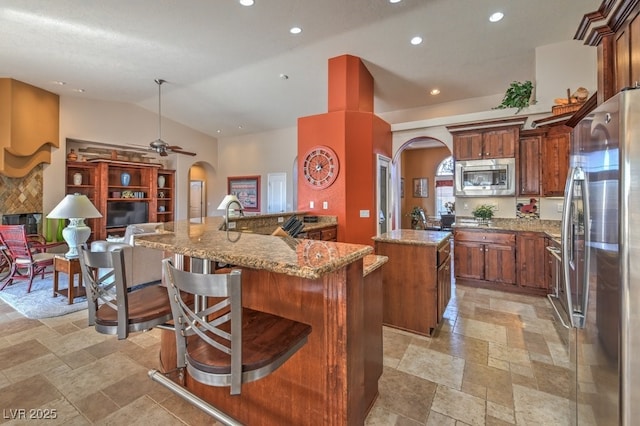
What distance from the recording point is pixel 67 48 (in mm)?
4289

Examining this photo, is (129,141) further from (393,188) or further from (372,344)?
(372,344)

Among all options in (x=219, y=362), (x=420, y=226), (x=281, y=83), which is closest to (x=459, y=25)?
(x=281, y=83)

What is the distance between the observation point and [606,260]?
1140 millimetres

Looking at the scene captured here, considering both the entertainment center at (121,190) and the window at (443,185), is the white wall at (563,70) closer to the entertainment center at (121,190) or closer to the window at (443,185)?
the window at (443,185)

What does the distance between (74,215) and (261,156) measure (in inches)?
215

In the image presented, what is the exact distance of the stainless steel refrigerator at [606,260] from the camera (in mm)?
1016

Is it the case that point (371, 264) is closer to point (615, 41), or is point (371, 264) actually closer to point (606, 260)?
point (606, 260)

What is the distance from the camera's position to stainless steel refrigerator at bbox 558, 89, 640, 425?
1.02 meters

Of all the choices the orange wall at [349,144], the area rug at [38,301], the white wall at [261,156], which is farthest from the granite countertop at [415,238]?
the white wall at [261,156]

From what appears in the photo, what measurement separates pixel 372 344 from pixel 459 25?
4269 mm

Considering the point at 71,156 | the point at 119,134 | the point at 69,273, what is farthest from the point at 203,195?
the point at 69,273

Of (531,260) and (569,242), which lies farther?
(531,260)

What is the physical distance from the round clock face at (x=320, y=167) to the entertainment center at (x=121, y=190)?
4842mm

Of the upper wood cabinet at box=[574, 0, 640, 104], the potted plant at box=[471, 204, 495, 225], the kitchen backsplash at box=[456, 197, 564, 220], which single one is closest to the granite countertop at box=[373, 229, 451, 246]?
the upper wood cabinet at box=[574, 0, 640, 104]
